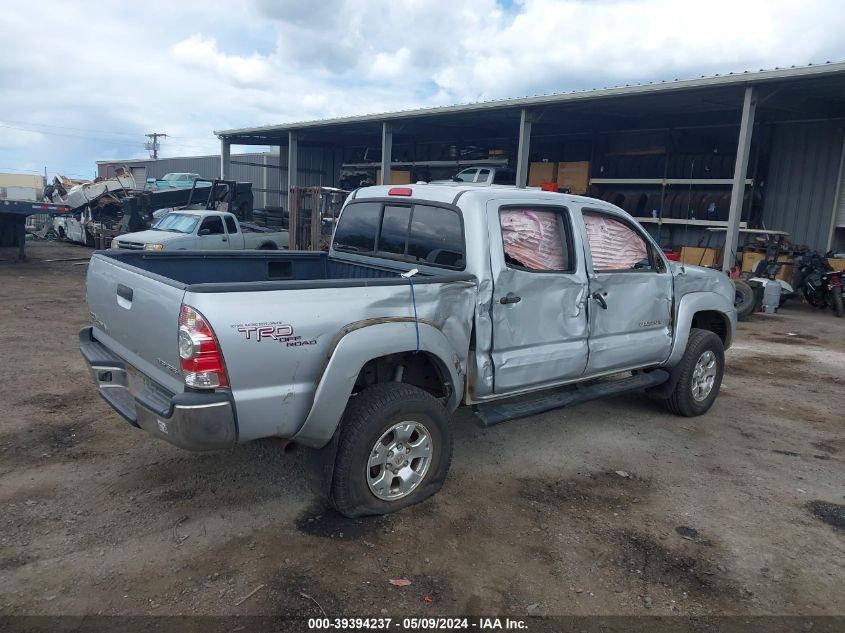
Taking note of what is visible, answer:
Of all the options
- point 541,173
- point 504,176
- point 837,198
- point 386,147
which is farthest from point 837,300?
point 386,147

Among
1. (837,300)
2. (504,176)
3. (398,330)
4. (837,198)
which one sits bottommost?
(837,300)

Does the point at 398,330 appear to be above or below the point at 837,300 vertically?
above

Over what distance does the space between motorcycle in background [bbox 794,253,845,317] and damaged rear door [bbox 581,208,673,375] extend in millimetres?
9723

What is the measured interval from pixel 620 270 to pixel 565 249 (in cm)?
65

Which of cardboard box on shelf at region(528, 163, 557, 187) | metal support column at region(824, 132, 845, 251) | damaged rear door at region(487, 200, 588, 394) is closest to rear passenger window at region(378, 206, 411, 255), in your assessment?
damaged rear door at region(487, 200, 588, 394)

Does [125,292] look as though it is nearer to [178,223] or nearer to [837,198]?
[178,223]

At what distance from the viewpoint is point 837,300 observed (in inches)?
509

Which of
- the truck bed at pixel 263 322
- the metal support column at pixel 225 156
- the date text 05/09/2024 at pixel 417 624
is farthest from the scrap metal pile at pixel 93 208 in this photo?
the date text 05/09/2024 at pixel 417 624

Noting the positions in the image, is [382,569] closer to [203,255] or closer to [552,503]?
[552,503]

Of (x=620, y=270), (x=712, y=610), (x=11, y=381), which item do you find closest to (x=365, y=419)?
(x=712, y=610)

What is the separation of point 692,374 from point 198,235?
39.8 ft

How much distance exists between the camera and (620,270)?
5.11 meters

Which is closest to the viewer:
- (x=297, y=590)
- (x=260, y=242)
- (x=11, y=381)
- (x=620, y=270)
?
(x=297, y=590)

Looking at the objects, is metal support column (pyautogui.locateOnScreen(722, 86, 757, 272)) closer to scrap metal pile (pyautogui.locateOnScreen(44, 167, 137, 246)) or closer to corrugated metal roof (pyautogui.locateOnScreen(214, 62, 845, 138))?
corrugated metal roof (pyautogui.locateOnScreen(214, 62, 845, 138))
